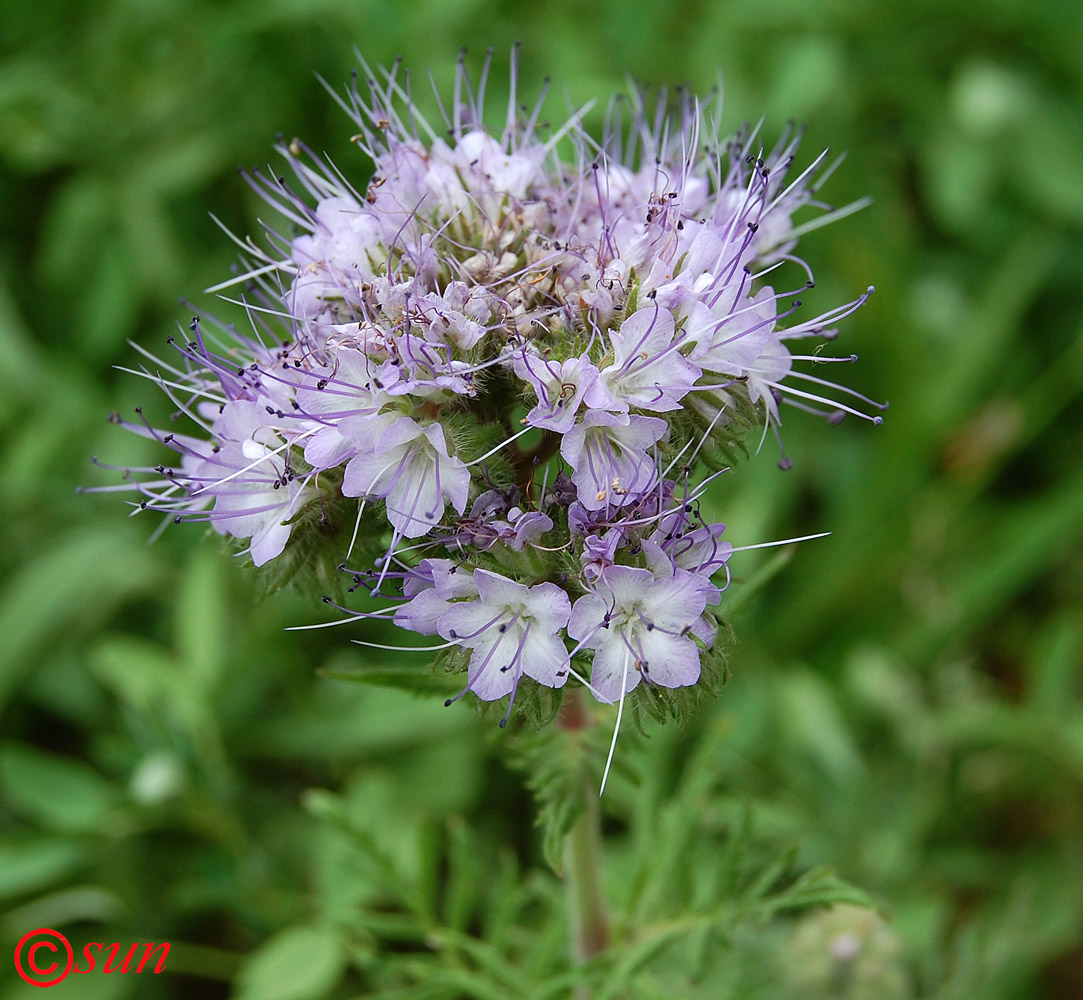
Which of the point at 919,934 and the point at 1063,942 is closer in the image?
the point at 919,934

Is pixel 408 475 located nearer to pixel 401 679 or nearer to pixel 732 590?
pixel 401 679

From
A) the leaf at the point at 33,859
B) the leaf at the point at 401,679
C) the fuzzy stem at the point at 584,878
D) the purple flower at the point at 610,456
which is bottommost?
the fuzzy stem at the point at 584,878

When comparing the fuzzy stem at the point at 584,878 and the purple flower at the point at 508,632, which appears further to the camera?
the fuzzy stem at the point at 584,878

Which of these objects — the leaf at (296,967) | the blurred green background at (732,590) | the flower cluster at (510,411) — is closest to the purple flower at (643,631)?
the flower cluster at (510,411)

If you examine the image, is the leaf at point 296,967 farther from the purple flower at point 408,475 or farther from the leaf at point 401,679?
the purple flower at point 408,475

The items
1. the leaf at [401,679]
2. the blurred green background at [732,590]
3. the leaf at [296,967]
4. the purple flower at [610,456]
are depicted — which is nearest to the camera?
the purple flower at [610,456]

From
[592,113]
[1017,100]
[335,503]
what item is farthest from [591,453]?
[1017,100]

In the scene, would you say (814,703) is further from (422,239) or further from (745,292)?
(422,239)
